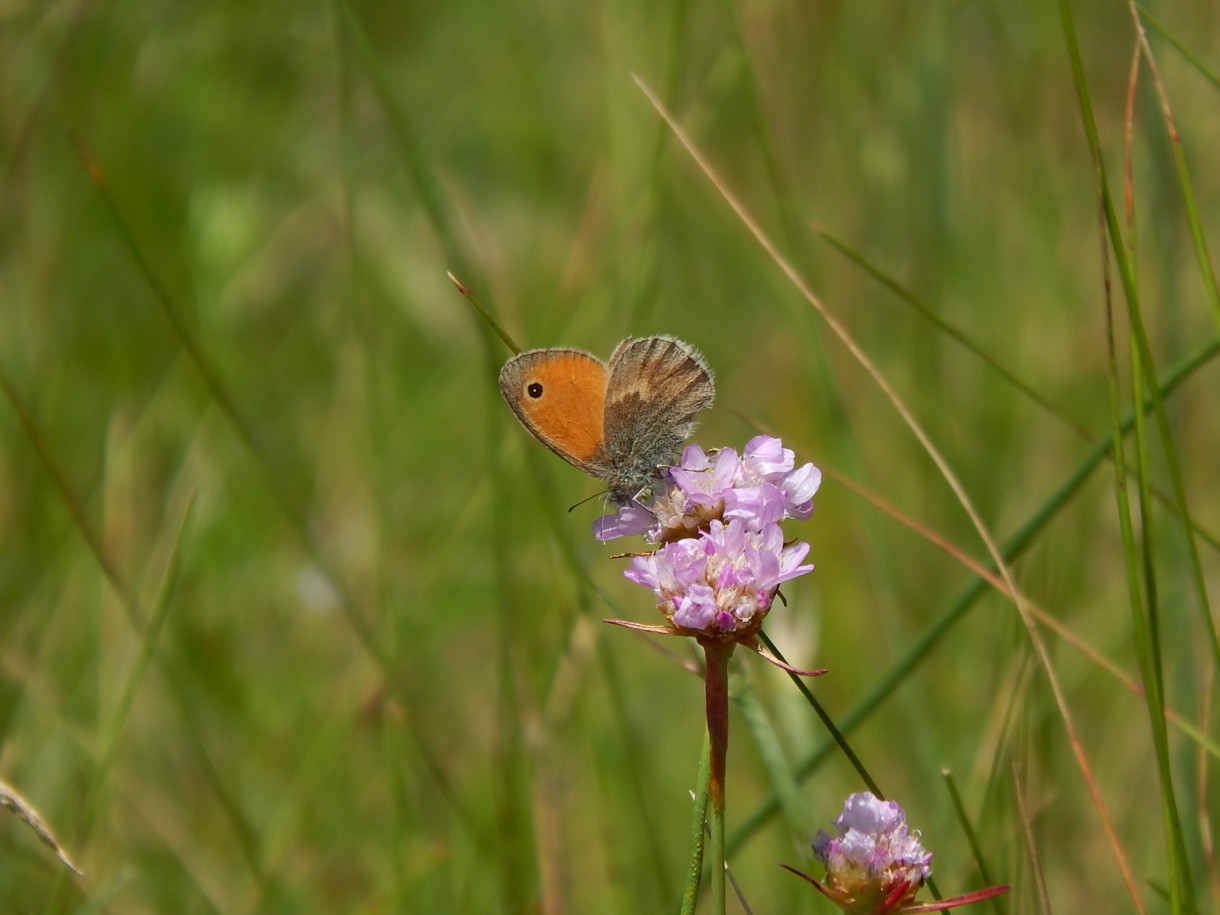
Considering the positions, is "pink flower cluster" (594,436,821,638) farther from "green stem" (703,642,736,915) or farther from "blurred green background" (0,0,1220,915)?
"blurred green background" (0,0,1220,915)

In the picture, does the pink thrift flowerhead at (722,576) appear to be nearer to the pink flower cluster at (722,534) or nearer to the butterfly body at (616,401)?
the pink flower cluster at (722,534)

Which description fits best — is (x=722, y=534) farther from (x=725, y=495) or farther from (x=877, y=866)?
(x=877, y=866)

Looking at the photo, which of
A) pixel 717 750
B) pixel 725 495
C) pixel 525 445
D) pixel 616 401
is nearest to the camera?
pixel 717 750

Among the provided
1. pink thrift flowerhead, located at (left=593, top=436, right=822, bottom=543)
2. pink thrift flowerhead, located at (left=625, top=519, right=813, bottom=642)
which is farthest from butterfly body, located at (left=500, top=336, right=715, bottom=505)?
pink thrift flowerhead, located at (left=625, top=519, right=813, bottom=642)

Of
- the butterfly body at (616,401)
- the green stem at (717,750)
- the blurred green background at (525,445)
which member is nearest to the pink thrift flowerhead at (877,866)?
the green stem at (717,750)

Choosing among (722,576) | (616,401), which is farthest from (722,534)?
(616,401)

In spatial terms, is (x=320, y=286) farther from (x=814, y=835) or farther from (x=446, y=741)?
(x=814, y=835)

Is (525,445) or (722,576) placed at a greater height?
(525,445)

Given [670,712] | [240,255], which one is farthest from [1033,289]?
[240,255]
